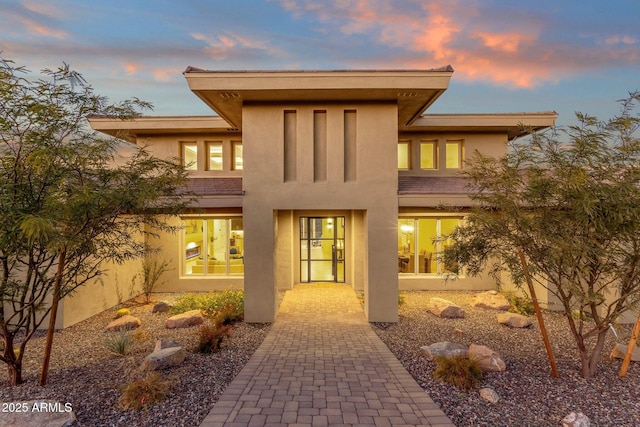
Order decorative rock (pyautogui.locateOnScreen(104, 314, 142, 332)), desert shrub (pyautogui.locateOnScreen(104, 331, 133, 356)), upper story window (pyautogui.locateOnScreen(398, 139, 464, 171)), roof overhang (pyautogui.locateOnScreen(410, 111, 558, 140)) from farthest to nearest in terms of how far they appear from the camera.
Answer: upper story window (pyautogui.locateOnScreen(398, 139, 464, 171)), roof overhang (pyautogui.locateOnScreen(410, 111, 558, 140)), decorative rock (pyautogui.locateOnScreen(104, 314, 142, 332)), desert shrub (pyautogui.locateOnScreen(104, 331, 133, 356))

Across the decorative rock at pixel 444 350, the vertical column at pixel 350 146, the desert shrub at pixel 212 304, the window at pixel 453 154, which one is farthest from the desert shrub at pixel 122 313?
the window at pixel 453 154

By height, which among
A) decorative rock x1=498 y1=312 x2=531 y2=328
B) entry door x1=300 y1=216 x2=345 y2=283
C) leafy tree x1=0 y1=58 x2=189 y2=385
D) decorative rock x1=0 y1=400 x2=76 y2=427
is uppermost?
leafy tree x1=0 y1=58 x2=189 y2=385

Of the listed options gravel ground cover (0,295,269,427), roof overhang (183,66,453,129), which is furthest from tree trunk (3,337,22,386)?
roof overhang (183,66,453,129)

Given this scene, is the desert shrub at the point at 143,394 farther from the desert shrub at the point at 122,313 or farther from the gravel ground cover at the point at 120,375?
the desert shrub at the point at 122,313

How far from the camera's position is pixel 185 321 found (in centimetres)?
793

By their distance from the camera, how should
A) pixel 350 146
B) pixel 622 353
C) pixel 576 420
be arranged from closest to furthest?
pixel 576 420 → pixel 622 353 → pixel 350 146

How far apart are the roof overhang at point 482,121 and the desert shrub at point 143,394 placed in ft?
35.2

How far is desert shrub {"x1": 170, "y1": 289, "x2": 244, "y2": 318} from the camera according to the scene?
8680 millimetres

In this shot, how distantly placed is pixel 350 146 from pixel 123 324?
26.0ft

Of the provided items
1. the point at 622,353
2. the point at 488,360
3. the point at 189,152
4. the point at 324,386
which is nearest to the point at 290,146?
the point at 324,386

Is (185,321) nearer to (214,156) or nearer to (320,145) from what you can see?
(320,145)

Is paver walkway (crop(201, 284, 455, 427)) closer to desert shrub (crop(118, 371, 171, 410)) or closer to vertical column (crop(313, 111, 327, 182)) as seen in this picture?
desert shrub (crop(118, 371, 171, 410))

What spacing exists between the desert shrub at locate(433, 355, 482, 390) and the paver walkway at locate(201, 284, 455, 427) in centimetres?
53

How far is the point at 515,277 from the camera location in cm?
512
